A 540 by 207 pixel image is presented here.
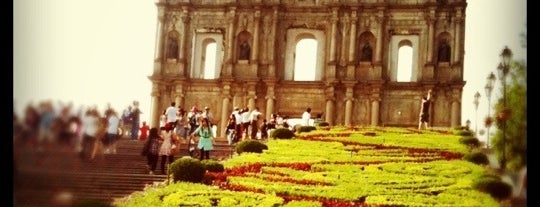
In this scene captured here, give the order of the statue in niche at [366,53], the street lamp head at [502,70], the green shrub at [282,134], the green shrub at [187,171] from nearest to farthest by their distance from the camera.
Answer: the street lamp head at [502,70], the green shrub at [187,171], the green shrub at [282,134], the statue in niche at [366,53]

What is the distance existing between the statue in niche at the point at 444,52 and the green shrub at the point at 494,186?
21.9m

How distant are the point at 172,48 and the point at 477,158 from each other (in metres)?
22.9

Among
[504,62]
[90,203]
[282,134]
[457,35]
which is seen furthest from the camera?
[457,35]

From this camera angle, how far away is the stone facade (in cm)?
3741

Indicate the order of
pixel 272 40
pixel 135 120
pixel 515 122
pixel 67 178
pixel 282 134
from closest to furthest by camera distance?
pixel 515 122
pixel 67 178
pixel 135 120
pixel 282 134
pixel 272 40

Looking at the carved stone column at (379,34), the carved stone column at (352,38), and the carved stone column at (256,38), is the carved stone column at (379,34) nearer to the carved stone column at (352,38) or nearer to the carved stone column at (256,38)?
the carved stone column at (352,38)

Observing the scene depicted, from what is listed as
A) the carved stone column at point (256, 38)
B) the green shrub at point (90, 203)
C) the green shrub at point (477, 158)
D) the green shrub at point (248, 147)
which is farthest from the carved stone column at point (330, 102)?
the green shrub at point (90, 203)

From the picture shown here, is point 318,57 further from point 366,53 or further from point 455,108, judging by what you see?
point 455,108

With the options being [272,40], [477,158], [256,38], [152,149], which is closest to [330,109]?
[272,40]

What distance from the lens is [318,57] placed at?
38562 mm

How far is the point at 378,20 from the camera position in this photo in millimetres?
38406

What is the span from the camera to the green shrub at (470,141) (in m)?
21.0

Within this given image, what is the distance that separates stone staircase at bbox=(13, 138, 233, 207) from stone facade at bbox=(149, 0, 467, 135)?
61.6 ft

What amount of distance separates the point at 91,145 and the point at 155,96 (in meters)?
21.5
